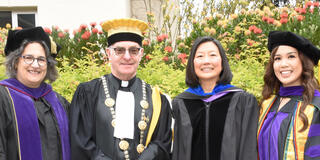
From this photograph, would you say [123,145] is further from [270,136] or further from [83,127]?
[270,136]

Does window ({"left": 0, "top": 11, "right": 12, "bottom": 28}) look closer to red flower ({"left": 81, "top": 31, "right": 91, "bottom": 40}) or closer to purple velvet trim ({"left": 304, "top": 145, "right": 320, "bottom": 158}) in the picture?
red flower ({"left": 81, "top": 31, "right": 91, "bottom": 40})

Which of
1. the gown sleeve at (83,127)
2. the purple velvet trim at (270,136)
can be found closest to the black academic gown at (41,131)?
the gown sleeve at (83,127)

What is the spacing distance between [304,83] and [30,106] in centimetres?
253

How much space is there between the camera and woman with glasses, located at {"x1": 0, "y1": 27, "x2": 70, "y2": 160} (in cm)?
263

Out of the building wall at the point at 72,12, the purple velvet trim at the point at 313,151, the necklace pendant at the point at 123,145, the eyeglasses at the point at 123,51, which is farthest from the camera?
the building wall at the point at 72,12

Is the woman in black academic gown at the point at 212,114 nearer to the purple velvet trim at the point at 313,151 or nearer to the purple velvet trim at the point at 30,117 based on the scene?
the purple velvet trim at the point at 313,151

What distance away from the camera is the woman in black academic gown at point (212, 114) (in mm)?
2740

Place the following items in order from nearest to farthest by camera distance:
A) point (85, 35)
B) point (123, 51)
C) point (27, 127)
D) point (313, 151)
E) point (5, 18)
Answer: point (313, 151), point (27, 127), point (123, 51), point (85, 35), point (5, 18)

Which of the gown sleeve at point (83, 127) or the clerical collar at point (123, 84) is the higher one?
the clerical collar at point (123, 84)

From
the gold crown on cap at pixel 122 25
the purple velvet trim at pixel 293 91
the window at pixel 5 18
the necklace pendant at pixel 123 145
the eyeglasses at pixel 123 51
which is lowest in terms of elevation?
the necklace pendant at pixel 123 145

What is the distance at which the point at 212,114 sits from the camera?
9.36 ft

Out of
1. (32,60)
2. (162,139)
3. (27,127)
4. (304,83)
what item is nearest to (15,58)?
(32,60)

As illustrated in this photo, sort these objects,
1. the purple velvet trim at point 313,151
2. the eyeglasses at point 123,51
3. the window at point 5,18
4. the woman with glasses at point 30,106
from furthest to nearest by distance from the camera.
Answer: the window at point 5,18
the eyeglasses at point 123,51
the woman with glasses at point 30,106
the purple velvet trim at point 313,151

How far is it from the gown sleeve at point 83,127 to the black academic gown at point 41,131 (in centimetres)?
16
